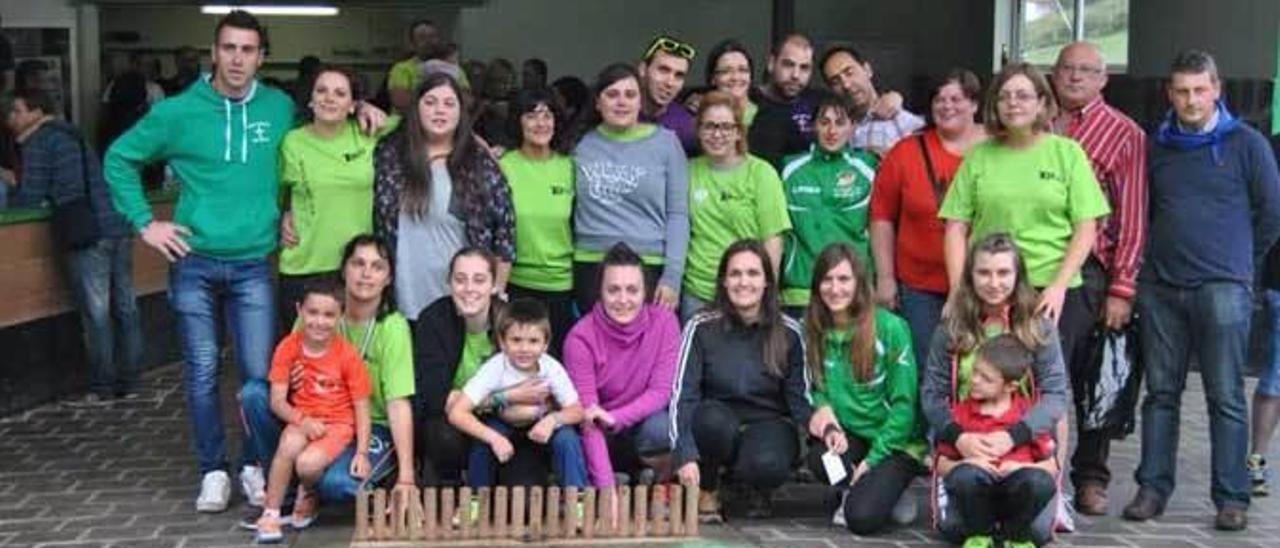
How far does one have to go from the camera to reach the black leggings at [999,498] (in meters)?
6.02

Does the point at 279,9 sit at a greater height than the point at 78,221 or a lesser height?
greater

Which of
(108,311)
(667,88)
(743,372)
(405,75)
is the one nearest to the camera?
(743,372)

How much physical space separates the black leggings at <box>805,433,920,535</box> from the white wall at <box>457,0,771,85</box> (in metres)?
7.79

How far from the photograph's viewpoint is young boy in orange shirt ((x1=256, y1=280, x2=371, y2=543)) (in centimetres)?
621

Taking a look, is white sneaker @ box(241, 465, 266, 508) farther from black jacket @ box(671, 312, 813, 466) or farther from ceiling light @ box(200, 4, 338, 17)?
ceiling light @ box(200, 4, 338, 17)

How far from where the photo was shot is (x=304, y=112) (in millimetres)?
7668

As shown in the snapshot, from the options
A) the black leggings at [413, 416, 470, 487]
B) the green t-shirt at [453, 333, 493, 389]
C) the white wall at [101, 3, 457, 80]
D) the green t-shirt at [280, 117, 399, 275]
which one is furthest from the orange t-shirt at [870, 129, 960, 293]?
the white wall at [101, 3, 457, 80]

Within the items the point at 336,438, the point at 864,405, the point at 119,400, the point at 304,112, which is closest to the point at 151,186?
the point at 119,400

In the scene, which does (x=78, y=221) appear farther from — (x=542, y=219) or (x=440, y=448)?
(x=440, y=448)

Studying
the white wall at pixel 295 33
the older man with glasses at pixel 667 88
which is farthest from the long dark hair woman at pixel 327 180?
the white wall at pixel 295 33

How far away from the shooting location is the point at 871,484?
252 inches

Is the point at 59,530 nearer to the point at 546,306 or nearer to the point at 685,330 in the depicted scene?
the point at 546,306

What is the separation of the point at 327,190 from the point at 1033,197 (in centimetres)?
262

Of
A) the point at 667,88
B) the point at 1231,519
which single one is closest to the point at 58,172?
the point at 667,88
